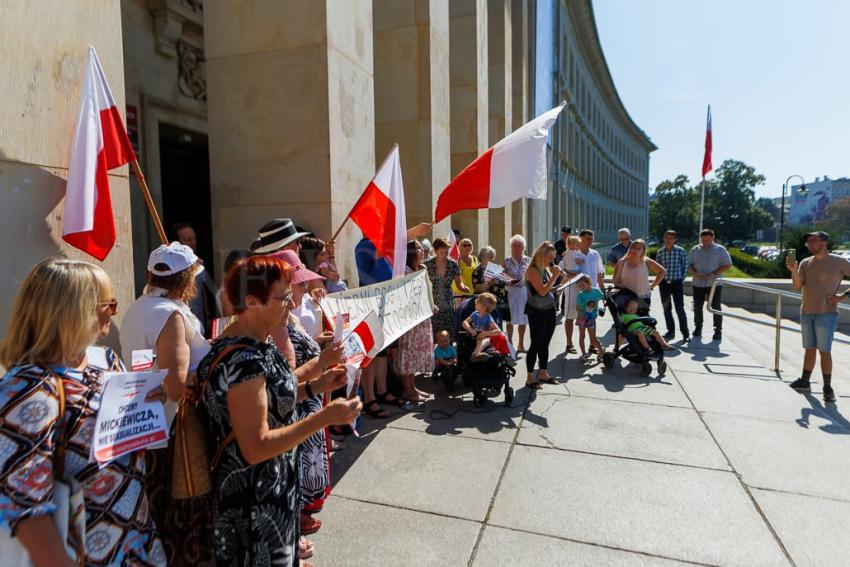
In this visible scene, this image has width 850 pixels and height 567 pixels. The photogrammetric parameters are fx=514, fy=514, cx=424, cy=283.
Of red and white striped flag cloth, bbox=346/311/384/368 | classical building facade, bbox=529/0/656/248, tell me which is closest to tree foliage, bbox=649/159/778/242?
classical building facade, bbox=529/0/656/248

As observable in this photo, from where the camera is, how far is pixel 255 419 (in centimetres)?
173

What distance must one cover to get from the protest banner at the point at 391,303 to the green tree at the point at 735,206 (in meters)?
79.2

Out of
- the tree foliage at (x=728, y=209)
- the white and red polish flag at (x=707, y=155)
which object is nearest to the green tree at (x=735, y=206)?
the tree foliage at (x=728, y=209)

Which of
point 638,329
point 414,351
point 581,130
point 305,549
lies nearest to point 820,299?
point 638,329

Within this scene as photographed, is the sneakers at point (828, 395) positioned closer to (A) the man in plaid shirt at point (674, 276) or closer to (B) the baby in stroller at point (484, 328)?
(A) the man in plaid shirt at point (674, 276)

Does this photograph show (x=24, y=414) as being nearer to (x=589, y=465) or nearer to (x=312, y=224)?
(x=589, y=465)

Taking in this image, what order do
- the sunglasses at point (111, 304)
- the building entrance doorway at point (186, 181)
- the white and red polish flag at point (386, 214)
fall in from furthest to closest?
1. the building entrance doorway at point (186, 181)
2. the white and red polish flag at point (386, 214)
3. the sunglasses at point (111, 304)

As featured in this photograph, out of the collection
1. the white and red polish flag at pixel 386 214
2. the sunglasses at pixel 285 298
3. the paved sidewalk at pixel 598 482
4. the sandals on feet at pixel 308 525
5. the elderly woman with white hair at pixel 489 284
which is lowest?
the paved sidewalk at pixel 598 482

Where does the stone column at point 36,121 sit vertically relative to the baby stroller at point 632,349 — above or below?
above

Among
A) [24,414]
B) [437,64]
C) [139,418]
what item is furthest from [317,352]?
[437,64]

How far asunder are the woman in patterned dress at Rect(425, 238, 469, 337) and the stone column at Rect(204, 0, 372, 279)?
1.08 meters

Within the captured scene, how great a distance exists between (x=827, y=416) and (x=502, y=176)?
160 inches

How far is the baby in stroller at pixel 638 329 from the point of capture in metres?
6.61

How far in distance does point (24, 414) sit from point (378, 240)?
346 cm
